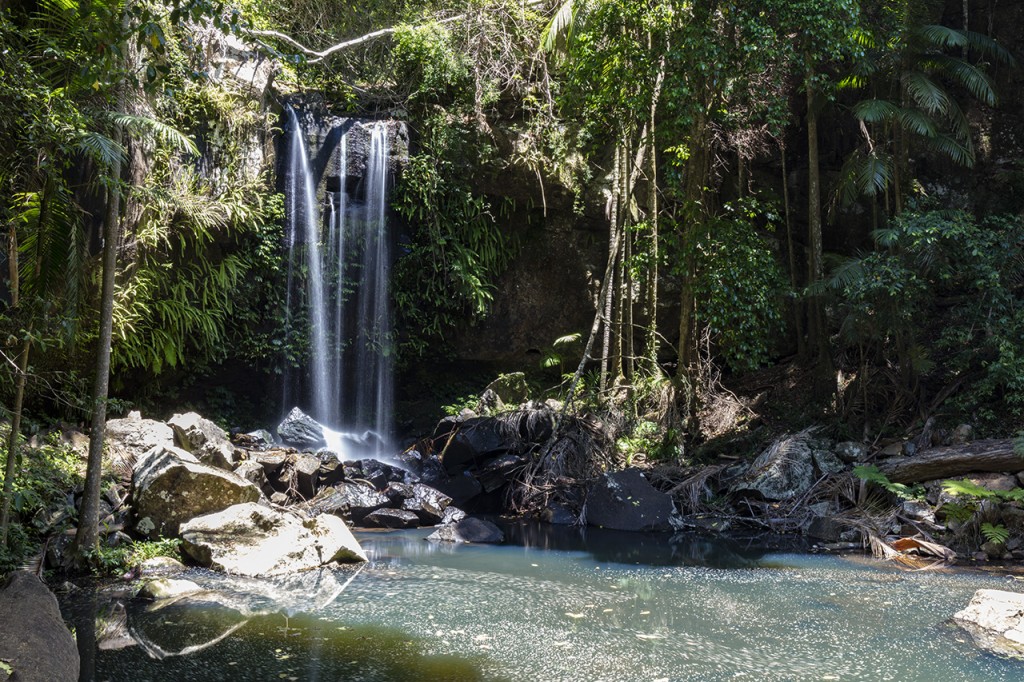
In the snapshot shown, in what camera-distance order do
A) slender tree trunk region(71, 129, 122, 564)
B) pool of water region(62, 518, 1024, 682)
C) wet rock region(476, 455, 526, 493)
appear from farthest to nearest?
wet rock region(476, 455, 526, 493) < slender tree trunk region(71, 129, 122, 564) < pool of water region(62, 518, 1024, 682)

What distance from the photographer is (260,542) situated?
7215 millimetres

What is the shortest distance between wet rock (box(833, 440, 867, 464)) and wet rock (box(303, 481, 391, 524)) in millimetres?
5668

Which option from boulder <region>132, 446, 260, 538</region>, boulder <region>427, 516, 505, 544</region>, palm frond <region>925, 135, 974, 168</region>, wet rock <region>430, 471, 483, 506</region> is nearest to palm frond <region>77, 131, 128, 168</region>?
boulder <region>132, 446, 260, 538</region>

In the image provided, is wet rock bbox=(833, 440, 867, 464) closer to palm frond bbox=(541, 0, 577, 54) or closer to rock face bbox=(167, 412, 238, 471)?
palm frond bbox=(541, 0, 577, 54)

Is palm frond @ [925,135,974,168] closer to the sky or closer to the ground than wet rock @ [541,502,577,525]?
closer to the sky

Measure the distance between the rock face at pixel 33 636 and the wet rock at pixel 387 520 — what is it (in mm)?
4939

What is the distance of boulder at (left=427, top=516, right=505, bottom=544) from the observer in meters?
8.84

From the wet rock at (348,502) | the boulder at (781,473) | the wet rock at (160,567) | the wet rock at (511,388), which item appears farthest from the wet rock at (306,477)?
the boulder at (781,473)

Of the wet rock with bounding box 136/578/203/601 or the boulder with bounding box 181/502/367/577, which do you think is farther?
the boulder with bounding box 181/502/367/577

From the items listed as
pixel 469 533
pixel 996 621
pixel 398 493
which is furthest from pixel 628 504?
pixel 996 621

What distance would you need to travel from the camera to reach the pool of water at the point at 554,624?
4.55 m

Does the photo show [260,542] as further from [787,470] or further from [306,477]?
[787,470]

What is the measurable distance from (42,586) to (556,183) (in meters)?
10.5

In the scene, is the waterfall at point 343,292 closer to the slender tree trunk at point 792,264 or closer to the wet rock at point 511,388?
the wet rock at point 511,388
